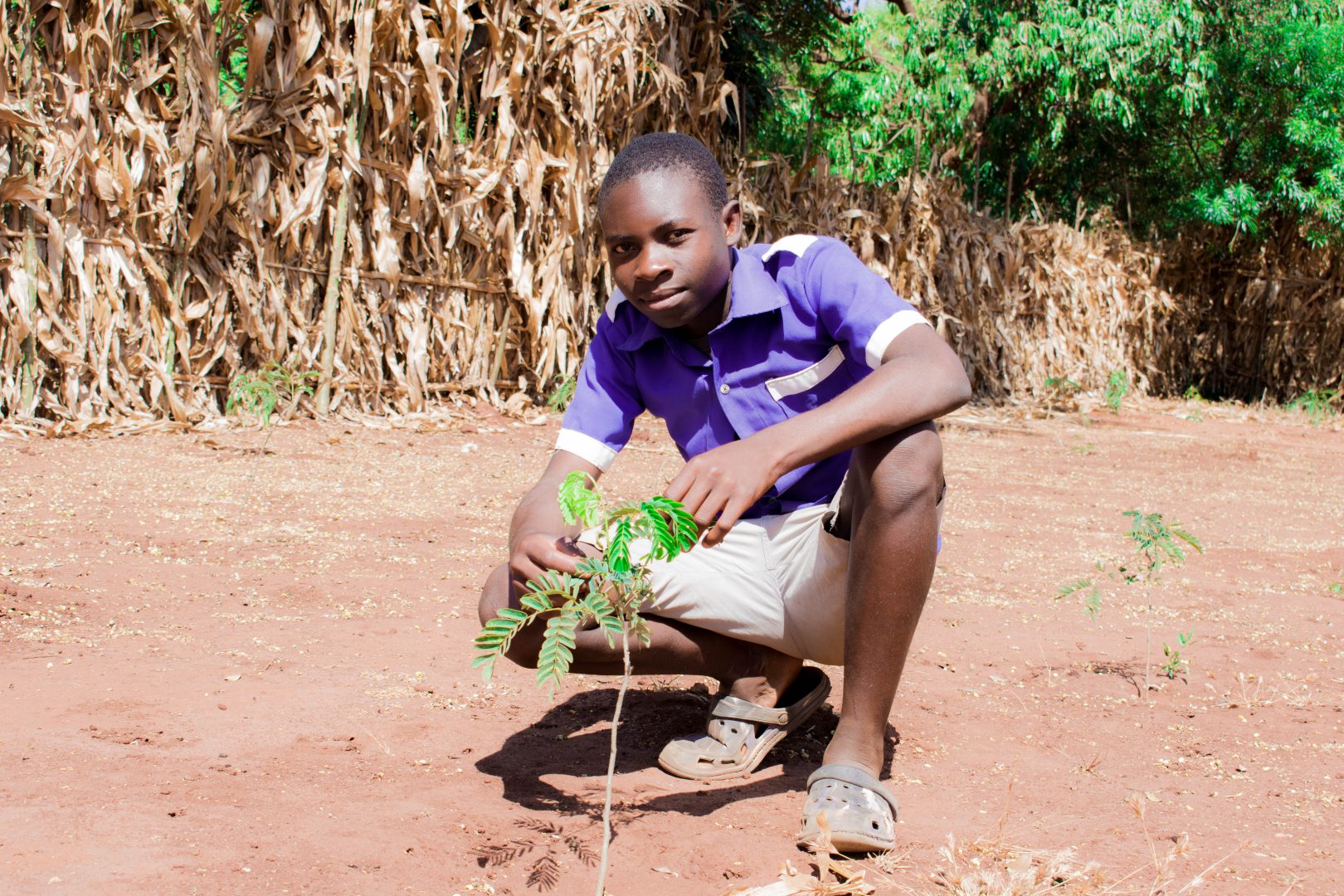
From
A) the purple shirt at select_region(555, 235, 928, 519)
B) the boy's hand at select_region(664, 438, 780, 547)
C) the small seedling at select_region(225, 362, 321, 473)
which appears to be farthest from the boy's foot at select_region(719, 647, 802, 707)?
the small seedling at select_region(225, 362, 321, 473)

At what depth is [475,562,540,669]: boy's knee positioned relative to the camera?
2.18 meters

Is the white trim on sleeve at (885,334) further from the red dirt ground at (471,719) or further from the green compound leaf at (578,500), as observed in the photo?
the red dirt ground at (471,719)

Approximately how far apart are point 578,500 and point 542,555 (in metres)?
0.33

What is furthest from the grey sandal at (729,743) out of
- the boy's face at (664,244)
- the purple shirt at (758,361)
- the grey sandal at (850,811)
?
the boy's face at (664,244)

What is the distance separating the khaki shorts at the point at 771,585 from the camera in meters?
2.21

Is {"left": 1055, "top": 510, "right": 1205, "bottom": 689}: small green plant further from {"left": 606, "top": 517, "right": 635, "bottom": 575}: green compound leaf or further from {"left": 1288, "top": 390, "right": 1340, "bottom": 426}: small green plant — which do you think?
{"left": 1288, "top": 390, "right": 1340, "bottom": 426}: small green plant

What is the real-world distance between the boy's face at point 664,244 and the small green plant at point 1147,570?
4.37 ft

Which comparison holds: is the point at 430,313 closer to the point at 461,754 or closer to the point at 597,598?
the point at 461,754

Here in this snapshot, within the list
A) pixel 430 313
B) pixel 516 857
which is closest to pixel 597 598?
pixel 516 857

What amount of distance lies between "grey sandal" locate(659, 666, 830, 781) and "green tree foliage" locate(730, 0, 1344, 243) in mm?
8380

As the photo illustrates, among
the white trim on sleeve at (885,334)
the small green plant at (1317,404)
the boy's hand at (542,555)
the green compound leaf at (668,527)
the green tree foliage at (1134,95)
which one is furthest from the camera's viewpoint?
the small green plant at (1317,404)

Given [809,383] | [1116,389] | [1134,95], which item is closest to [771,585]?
[809,383]

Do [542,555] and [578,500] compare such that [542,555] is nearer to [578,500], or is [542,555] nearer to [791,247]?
[578,500]

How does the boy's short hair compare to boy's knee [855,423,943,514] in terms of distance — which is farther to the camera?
the boy's short hair
